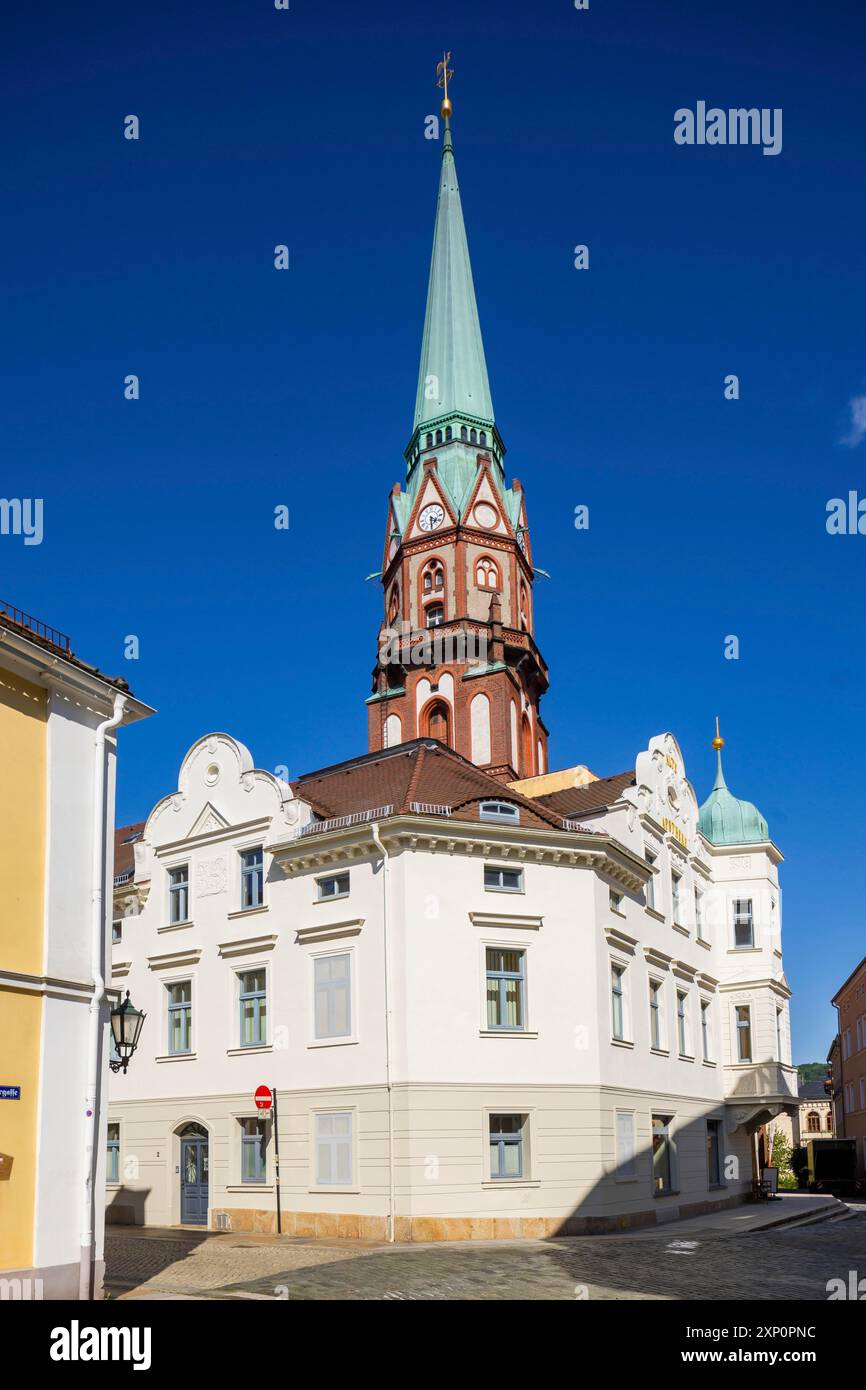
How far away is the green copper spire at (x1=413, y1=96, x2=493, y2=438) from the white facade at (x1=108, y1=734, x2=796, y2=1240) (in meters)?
29.7

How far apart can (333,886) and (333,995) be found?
2.69 meters

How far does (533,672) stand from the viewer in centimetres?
5853

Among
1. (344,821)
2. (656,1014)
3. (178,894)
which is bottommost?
(656,1014)

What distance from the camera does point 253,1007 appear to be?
34844 millimetres

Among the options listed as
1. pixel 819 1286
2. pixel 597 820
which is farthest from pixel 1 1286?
pixel 597 820

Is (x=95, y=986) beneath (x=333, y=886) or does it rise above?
beneath

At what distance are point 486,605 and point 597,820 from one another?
22129mm

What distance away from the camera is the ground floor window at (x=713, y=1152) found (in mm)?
42375

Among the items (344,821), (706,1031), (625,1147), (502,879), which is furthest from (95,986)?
(706,1031)

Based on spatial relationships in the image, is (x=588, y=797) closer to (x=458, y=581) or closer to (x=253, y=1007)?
(x=253, y=1007)

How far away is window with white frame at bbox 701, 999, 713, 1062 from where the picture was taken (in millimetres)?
44219

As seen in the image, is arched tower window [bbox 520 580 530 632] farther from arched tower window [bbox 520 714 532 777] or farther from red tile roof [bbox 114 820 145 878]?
red tile roof [bbox 114 820 145 878]

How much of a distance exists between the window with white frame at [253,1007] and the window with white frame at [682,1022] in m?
13.7
